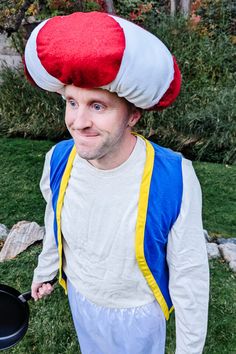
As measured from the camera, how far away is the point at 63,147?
4.65 feet

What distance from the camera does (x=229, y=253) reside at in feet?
10.3

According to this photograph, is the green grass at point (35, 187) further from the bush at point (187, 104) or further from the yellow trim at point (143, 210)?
the yellow trim at point (143, 210)

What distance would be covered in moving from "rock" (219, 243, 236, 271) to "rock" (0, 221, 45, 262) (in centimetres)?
126

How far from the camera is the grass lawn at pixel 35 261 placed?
7.89 ft

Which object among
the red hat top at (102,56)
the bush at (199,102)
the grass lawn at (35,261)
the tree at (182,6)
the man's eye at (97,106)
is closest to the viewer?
the red hat top at (102,56)

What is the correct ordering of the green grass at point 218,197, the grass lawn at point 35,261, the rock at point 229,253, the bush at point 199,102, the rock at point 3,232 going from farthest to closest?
the bush at point 199,102
the green grass at point 218,197
the rock at point 3,232
the rock at point 229,253
the grass lawn at point 35,261

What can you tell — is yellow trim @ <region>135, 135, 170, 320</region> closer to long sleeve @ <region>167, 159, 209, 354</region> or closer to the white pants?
long sleeve @ <region>167, 159, 209, 354</region>

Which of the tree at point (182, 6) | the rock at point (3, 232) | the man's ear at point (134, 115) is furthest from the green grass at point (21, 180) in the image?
the tree at point (182, 6)

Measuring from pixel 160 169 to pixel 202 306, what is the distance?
1.30 feet

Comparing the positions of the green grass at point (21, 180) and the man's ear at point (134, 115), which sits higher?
the man's ear at point (134, 115)

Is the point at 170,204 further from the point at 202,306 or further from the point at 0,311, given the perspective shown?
the point at 0,311

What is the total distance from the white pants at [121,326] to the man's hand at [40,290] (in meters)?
0.08

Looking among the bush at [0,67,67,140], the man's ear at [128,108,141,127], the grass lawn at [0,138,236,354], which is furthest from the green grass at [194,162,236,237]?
the man's ear at [128,108,141,127]

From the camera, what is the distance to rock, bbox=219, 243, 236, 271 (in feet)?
10.0
